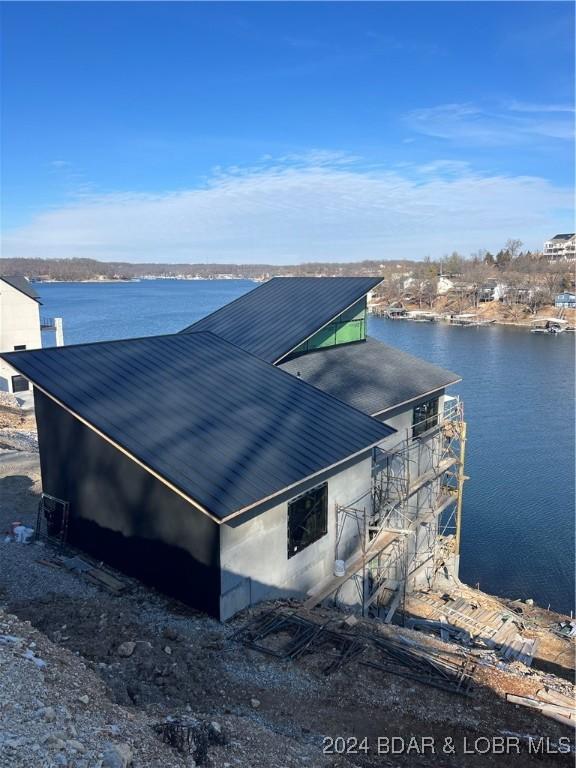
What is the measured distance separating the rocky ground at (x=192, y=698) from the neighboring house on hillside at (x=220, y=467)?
1171 millimetres

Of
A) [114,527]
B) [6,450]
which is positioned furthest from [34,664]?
[6,450]

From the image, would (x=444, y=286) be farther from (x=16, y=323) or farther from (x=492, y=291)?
(x=16, y=323)

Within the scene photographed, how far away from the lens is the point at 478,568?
81.7 feet

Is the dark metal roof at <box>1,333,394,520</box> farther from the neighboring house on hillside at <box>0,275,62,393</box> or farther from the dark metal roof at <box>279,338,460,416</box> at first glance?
the neighboring house on hillside at <box>0,275,62,393</box>

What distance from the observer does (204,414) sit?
13.0 meters

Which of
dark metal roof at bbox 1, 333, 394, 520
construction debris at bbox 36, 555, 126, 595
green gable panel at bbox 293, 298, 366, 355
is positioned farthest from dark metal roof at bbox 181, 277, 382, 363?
construction debris at bbox 36, 555, 126, 595

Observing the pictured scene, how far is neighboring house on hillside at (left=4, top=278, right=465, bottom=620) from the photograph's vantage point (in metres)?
11.2

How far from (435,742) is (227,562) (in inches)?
177

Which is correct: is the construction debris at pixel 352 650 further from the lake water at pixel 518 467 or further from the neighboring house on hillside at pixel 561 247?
the neighboring house on hillside at pixel 561 247

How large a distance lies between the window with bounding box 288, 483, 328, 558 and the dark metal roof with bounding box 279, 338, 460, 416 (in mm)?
4140

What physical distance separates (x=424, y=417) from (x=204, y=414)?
393 inches

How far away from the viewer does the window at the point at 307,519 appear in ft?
41.6

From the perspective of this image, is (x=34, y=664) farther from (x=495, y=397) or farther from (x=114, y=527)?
(x=495, y=397)

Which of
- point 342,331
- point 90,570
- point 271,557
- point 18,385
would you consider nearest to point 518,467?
point 342,331
